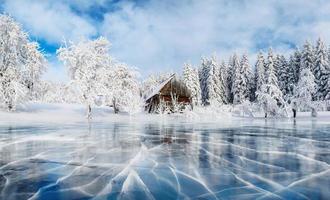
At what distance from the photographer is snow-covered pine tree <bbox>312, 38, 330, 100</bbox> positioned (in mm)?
63062

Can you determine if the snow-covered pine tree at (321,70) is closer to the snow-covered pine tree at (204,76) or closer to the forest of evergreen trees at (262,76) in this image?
the forest of evergreen trees at (262,76)

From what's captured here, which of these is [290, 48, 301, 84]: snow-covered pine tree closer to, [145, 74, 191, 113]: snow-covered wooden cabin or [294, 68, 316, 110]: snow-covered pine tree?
[294, 68, 316, 110]: snow-covered pine tree

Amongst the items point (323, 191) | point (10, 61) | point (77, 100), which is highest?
point (10, 61)

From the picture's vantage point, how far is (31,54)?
144ft

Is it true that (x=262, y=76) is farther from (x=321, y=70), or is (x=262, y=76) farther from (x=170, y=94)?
(x=170, y=94)

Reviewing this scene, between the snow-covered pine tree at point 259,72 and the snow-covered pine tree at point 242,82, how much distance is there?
6.22ft

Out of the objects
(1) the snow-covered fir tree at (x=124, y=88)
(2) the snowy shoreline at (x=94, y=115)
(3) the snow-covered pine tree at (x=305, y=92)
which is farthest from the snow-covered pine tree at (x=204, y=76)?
(1) the snow-covered fir tree at (x=124, y=88)

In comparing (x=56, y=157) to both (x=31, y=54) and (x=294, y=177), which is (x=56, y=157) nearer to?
(x=294, y=177)

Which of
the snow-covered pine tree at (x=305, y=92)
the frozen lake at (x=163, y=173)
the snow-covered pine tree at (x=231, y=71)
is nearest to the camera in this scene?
the frozen lake at (x=163, y=173)

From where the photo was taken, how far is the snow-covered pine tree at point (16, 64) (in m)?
38.1

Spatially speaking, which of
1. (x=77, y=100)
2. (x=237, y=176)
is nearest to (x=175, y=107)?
(x=77, y=100)

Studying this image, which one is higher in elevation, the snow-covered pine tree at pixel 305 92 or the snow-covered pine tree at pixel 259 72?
the snow-covered pine tree at pixel 259 72

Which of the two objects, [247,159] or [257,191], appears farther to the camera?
[247,159]

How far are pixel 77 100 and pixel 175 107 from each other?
15483 mm
